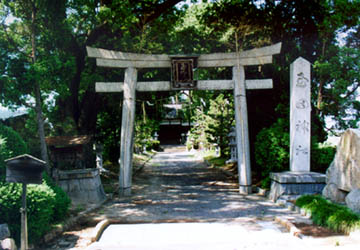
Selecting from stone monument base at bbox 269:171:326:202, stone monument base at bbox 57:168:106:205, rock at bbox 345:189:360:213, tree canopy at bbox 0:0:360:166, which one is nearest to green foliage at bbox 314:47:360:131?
tree canopy at bbox 0:0:360:166

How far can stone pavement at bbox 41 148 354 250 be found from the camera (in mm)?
5500

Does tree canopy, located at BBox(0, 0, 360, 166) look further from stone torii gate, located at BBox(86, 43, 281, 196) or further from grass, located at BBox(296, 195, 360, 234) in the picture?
grass, located at BBox(296, 195, 360, 234)

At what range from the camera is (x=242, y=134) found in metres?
11.4

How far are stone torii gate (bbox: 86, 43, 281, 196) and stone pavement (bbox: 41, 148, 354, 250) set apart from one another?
104cm

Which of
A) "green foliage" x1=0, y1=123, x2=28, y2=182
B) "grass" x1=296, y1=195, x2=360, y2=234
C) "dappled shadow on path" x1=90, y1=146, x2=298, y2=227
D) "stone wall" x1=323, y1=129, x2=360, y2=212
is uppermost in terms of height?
"green foliage" x1=0, y1=123, x2=28, y2=182

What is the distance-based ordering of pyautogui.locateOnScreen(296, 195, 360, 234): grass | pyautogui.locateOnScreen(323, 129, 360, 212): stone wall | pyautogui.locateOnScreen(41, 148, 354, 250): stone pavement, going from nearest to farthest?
pyautogui.locateOnScreen(41, 148, 354, 250): stone pavement, pyautogui.locateOnScreen(296, 195, 360, 234): grass, pyautogui.locateOnScreen(323, 129, 360, 212): stone wall

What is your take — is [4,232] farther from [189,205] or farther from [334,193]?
[334,193]

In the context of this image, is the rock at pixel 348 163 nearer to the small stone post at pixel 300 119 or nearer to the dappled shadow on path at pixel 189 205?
the dappled shadow on path at pixel 189 205

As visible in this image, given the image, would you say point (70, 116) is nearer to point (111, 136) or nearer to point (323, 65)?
point (111, 136)

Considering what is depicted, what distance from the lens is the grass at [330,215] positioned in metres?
5.75

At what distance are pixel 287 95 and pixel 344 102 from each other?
2.16m

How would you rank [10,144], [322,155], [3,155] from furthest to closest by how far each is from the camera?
[322,155], [10,144], [3,155]

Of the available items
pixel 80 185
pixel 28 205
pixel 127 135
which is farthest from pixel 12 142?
pixel 127 135

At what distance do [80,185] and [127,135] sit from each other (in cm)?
234
